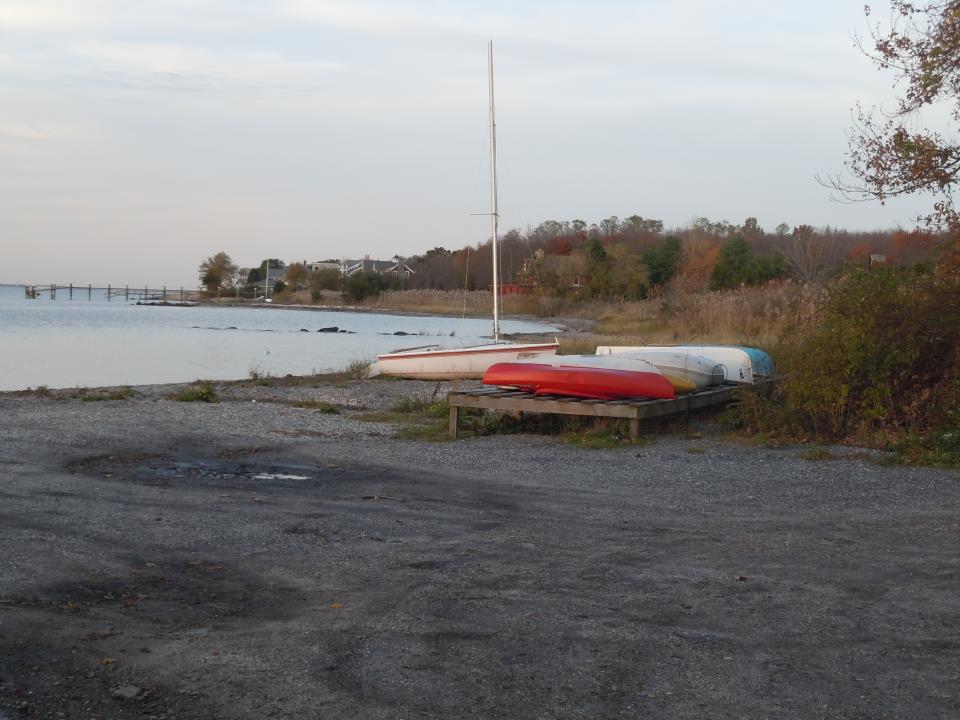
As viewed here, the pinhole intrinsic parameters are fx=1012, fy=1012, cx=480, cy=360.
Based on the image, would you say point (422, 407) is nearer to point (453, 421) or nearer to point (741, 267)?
point (453, 421)

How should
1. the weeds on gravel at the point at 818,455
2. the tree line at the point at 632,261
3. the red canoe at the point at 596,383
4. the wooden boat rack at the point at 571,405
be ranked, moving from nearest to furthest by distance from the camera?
the weeds on gravel at the point at 818,455
the wooden boat rack at the point at 571,405
the red canoe at the point at 596,383
the tree line at the point at 632,261

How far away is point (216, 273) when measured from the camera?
142 meters

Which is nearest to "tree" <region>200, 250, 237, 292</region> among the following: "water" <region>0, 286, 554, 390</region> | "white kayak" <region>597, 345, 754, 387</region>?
"water" <region>0, 286, 554, 390</region>

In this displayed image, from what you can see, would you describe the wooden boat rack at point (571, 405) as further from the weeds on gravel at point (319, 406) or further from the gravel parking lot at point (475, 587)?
the weeds on gravel at point (319, 406)

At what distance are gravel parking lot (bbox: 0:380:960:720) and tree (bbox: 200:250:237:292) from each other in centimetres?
13490

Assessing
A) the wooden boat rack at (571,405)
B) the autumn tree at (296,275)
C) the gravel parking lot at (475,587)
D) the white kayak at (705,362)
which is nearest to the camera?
the gravel parking lot at (475,587)

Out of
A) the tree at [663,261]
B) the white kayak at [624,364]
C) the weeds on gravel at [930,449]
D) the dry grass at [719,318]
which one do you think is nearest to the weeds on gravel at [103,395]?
the white kayak at [624,364]

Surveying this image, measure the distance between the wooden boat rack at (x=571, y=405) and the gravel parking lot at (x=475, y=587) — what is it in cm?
124

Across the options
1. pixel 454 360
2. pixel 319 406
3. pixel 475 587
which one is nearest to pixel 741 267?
pixel 454 360

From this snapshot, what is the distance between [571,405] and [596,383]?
55 centimetres

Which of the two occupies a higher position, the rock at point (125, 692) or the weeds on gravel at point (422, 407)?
the rock at point (125, 692)

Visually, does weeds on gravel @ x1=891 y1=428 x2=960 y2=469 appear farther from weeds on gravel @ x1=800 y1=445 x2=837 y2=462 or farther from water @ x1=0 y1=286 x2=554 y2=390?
water @ x1=0 y1=286 x2=554 y2=390

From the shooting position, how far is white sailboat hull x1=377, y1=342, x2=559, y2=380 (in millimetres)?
23953

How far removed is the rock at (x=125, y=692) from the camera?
4031mm
